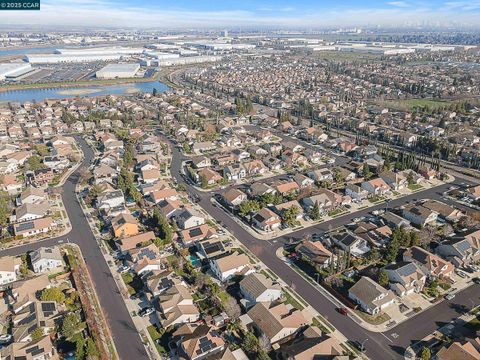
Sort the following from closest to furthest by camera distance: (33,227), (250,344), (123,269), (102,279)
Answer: (250,344) → (102,279) → (123,269) → (33,227)

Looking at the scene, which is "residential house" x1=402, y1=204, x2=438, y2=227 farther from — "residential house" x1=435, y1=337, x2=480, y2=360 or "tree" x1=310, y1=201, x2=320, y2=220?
"residential house" x1=435, y1=337, x2=480, y2=360

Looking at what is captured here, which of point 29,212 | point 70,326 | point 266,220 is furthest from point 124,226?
point 266,220

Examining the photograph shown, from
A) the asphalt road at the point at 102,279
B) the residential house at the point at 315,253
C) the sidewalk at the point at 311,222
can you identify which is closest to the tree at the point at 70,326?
the asphalt road at the point at 102,279

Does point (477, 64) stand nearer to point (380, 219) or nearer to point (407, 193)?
point (407, 193)

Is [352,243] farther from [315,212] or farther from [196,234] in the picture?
[196,234]

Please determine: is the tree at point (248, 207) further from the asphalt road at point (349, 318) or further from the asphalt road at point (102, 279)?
the asphalt road at point (102, 279)
